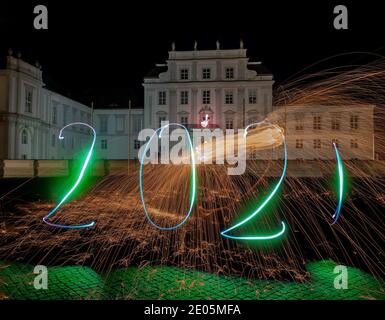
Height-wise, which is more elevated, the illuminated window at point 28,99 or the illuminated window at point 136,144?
the illuminated window at point 28,99

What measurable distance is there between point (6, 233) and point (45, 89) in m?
27.4

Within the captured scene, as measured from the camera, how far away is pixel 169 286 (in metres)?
4.43

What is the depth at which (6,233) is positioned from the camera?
653cm

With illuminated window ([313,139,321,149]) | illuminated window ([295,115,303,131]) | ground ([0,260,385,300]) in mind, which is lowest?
ground ([0,260,385,300])

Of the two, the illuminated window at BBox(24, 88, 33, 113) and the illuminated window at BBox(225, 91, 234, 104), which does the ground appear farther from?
the illuminated window at BBox(225, 91, 234, 104)

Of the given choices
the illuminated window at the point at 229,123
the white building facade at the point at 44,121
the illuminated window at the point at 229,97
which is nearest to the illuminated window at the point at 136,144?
the white building facade at the point at 44,121

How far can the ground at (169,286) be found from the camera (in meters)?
4.24

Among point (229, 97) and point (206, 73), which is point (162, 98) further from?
point (229, 97)

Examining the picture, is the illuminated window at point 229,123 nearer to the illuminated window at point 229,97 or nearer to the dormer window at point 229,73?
the illuminated window at point 229,97

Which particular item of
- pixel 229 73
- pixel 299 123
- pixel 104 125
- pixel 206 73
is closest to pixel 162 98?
pixel 206 73

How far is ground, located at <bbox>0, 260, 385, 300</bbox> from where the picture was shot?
424 centimetres

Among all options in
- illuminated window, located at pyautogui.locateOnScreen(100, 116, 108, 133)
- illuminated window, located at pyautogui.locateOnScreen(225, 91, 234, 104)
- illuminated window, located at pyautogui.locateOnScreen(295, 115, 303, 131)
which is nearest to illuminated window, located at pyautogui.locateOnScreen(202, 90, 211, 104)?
illuminated window, located at pyautogui.locateOnScreen(225, 91, 234, 104)
